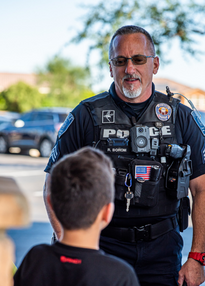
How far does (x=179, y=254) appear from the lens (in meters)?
2.58

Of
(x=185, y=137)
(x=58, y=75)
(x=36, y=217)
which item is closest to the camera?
(x=185, y=137)

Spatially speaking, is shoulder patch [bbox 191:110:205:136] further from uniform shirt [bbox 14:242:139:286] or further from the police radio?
uniform shirt [bbox 14:242:139:286]

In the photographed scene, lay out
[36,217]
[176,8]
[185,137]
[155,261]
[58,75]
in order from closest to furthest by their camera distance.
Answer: [155,261], [185,137], [36,217], [176,8], [58,75]

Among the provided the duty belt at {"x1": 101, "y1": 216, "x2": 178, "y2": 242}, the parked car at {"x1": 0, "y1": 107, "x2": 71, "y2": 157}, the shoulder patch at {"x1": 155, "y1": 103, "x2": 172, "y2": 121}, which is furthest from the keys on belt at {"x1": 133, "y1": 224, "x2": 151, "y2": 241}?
the parked car at {"x1": 0, "y1": 107, "x2": 71, "y2": 157}

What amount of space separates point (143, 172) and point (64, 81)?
173ft

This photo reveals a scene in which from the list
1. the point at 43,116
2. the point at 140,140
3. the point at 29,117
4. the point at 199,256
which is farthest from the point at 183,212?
the point at 29,117

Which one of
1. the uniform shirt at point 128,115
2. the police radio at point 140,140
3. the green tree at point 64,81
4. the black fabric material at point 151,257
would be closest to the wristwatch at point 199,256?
the black fabric material at point 151,257

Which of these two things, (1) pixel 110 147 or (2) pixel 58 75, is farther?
(2) pixel 58 75

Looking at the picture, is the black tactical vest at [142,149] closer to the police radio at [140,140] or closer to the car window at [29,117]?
the police radio at [140,140]

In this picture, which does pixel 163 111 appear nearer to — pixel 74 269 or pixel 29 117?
pixel 74 269

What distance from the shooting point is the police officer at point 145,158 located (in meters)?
2.47

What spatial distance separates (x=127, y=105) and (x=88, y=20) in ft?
21.3

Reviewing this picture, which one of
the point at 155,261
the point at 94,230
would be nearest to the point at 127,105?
the point at 155,261

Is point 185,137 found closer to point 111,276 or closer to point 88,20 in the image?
point 111,276
